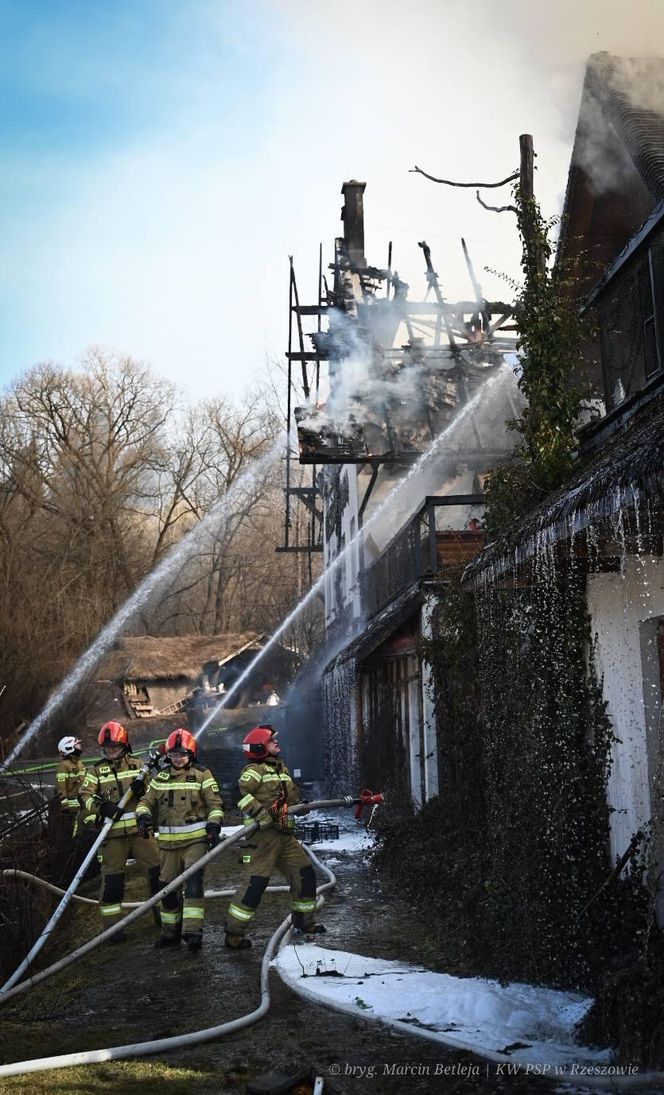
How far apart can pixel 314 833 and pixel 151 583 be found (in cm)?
3506

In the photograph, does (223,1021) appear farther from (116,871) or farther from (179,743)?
(116,871)

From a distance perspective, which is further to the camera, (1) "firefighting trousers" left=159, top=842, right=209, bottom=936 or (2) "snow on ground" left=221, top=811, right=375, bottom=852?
(2) "snow on ground" left=221, top=811, right=375, bottom=852

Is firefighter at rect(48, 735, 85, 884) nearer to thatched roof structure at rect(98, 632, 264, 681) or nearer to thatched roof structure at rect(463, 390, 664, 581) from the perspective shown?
thatched roof structure at rect(463, 390, 664, 581)

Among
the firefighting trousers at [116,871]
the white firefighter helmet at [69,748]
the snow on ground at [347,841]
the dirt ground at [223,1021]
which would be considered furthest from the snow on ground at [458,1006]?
the snow on ground at [347,841]

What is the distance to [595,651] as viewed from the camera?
7391mm

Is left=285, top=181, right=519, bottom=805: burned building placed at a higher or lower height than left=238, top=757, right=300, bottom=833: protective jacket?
higher

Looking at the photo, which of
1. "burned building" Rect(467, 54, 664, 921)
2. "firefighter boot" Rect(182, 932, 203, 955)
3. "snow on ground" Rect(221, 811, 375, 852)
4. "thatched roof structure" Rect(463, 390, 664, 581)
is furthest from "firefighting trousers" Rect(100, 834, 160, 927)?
"thatched roof structure" Rect(463, 390, 664, 581)

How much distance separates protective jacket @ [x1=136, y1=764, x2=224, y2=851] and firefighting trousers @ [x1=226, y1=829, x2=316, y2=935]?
52 cm

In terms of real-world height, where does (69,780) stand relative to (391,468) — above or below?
below

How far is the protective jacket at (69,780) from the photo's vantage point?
38.0ft

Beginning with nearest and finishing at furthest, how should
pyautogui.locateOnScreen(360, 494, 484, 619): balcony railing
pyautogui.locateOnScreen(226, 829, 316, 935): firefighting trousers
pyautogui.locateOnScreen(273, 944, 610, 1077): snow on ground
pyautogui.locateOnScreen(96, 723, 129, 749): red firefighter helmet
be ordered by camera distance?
1. pyautogui.locateOnScreen(273, 944, 610, 1077): snow on ground
2. pyautogui.locateOnScreen(226, 829, 316, 935): firefighting trousers
3. pyautogui.locateOnScreen(96, 723, 129, 749): red firefighter helmet
4. pyautogui.locateOnScreen(360, 494, 484, 619): balcony railing

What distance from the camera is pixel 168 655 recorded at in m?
40.4

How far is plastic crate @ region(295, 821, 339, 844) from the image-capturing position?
13969 millimetres

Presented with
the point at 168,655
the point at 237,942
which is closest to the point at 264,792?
the point at 237,942
